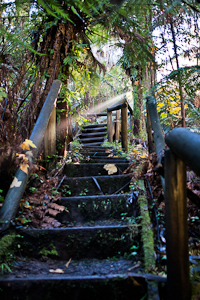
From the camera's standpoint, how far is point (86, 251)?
1850 millimetres

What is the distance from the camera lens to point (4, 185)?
84.9 inches

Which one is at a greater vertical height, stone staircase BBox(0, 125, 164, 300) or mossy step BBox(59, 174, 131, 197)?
mossy step BBox(59, 174, 131, 197)

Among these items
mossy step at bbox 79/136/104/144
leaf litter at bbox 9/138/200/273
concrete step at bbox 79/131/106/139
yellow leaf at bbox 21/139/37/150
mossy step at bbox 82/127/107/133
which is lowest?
leaf litter at bbox 9/138/200/273

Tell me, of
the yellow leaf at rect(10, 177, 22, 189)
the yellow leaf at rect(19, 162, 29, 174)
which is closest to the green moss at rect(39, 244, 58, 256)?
the yellow leaf at rect(10, 177, 22, 189)

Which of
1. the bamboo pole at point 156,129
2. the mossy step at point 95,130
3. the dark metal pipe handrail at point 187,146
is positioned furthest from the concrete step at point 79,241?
the mossy step at point 95,130

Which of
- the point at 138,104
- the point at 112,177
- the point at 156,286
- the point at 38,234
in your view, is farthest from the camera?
the point at 138,104

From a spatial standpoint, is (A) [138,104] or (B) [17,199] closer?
(B) [17,199]

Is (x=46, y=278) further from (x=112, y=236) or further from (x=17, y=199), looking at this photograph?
(x=17, y=199)

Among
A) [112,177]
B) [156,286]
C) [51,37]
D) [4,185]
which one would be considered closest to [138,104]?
[51,37]

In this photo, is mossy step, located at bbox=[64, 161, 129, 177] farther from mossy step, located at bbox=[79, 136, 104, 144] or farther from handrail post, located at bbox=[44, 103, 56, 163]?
mossy step, located at bbox=[79, 136, 104, 144]

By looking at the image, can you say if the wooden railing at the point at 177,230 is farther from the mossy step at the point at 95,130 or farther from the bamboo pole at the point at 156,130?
the mossy step at the point at 95,130

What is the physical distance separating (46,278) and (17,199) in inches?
31.2

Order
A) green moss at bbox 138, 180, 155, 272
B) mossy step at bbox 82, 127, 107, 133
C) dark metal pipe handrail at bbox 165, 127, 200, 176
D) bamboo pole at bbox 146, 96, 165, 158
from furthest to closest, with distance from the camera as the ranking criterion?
1. mossy step at bbox 82, 127, 107, 133
2. bamboo pole at bbox 146, 96, 165, 158
3. green moss at bbox 138, 180, 155, 272
4. dark metal pipe handrail at bbox 165, 127, 200, 176

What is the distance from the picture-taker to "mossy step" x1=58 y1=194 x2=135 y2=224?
2.32 m
